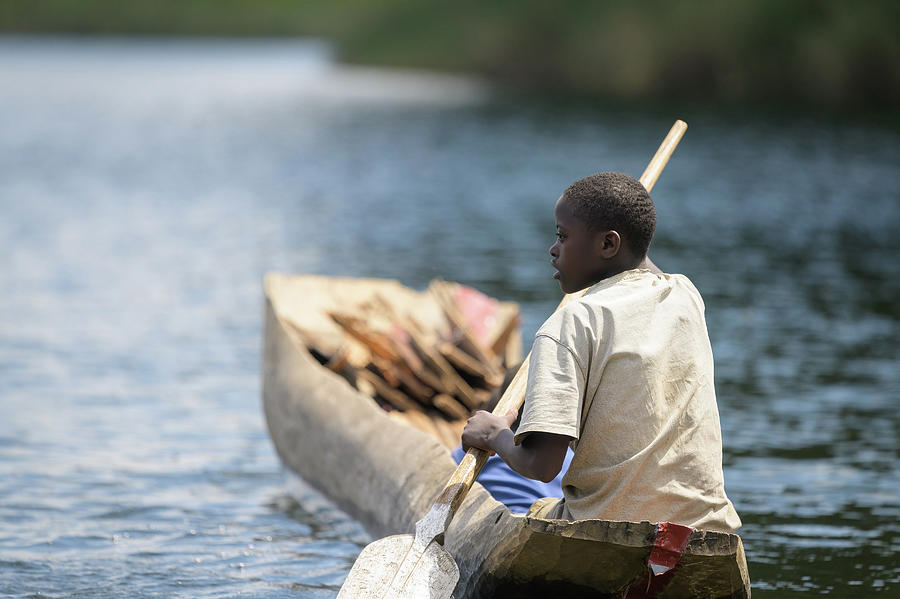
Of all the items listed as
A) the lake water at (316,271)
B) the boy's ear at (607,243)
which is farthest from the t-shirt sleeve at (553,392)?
A: the lake water at (316,271)

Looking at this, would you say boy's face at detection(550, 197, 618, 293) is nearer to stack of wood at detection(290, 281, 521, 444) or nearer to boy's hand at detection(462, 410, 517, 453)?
boy's hand at detection(462, 410, 517, 453)

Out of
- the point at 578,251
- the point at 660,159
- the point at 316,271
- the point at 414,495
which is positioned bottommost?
the point at 316,271

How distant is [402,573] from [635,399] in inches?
41.1

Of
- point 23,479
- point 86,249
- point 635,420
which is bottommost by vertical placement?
point 86,249

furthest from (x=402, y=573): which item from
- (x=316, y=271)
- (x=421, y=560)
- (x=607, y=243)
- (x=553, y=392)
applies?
(x=316, y=271)

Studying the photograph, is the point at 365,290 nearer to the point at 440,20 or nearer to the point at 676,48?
the point at 676,48

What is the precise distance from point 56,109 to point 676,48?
69.9 feet

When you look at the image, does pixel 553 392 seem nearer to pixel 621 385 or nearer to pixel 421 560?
pixel 621 385

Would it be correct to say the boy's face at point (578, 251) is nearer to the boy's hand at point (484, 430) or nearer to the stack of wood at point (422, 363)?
the boy's hand at point (484, 430)

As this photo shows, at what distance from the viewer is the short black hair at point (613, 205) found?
3.83 m

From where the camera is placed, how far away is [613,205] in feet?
12.5

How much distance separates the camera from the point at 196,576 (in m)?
5.63

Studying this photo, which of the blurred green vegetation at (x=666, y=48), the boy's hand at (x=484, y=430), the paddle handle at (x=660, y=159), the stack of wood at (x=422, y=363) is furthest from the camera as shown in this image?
the blurred green vegetation at (x=666, y=48)

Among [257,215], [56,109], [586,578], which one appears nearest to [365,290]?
[586,578]
